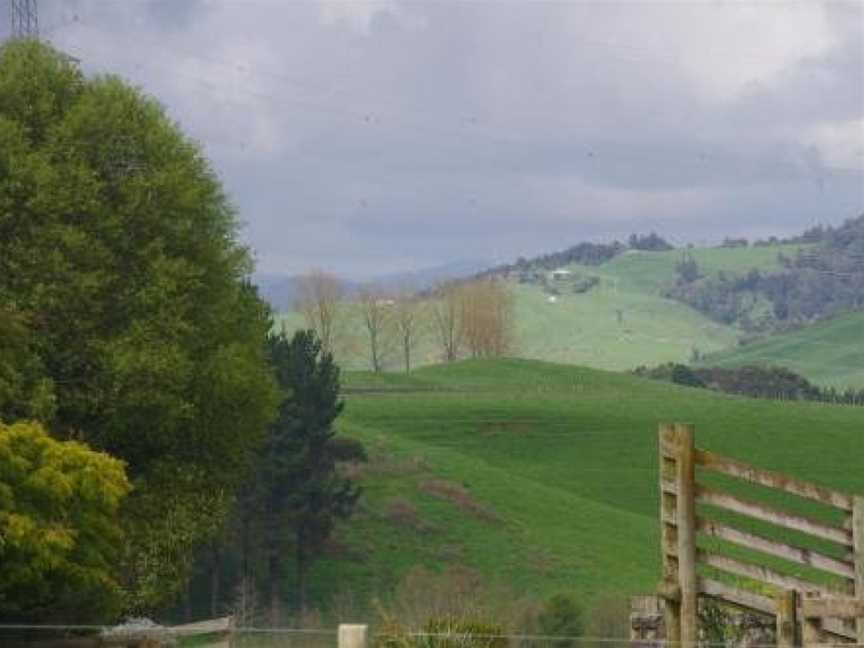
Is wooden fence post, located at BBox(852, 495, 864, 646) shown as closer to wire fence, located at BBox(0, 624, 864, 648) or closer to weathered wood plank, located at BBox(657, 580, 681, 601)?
wire fence, located at BBox(0, 624, 864, 648)

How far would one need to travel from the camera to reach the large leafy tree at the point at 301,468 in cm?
8531

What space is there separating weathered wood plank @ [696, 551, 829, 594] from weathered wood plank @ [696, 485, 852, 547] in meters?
0.52

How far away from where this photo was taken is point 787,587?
1988 cm

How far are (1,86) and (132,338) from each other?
288 inches

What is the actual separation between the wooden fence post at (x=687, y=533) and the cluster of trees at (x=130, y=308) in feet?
72.7

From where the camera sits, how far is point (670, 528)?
64.8ft

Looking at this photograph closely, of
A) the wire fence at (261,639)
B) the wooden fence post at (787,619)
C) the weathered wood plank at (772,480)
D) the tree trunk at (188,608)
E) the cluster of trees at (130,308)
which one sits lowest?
the tree trunk at (188,608)

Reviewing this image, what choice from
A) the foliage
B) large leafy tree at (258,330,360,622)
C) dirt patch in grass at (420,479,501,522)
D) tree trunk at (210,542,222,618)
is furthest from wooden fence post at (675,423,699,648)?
dirt patch in grass at (420,479,501,522)

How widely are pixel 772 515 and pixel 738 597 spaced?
100 cm

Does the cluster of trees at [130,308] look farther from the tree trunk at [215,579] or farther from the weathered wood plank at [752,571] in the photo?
the tree trunk at [215,579]

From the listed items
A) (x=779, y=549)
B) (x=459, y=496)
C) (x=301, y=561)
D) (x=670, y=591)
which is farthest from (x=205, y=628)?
(x=459, y=496)

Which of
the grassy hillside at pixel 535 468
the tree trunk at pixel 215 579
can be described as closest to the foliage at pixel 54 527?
the tree trunk at pixel 215 579

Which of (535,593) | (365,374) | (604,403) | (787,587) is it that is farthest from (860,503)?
(365,374)

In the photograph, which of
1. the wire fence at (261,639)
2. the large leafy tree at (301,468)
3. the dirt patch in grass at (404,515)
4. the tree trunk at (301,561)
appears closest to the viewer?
the wire fence at (261,639)
